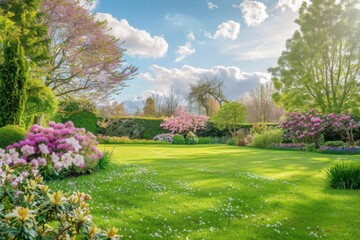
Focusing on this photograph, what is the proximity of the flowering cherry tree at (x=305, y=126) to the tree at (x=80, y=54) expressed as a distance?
11.9 m

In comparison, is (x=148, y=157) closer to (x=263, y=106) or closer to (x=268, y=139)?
(x=268, y=139)

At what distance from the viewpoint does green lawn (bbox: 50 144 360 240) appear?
16.3 ft

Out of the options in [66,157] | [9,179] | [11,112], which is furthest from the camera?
[11,112]

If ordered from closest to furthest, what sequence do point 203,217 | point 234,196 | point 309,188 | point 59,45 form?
1. point 203,217
2. point 234,196
3. point 309,188
4. point 59,45

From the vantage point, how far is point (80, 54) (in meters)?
17.4

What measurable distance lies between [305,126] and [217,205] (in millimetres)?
16627

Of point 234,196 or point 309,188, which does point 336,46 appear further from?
point 234,196

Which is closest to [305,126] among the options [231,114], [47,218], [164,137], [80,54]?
[231,114]

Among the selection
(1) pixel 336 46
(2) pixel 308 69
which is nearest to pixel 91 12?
(2) pixel 308 69

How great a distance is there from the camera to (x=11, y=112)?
40.3 ft

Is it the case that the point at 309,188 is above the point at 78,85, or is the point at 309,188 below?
below

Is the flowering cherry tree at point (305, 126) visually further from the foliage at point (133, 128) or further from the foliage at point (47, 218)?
the foliage at point (47, 218)

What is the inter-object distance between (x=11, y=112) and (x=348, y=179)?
12061mm

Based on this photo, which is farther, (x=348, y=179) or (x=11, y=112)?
(x=11, y=112)
